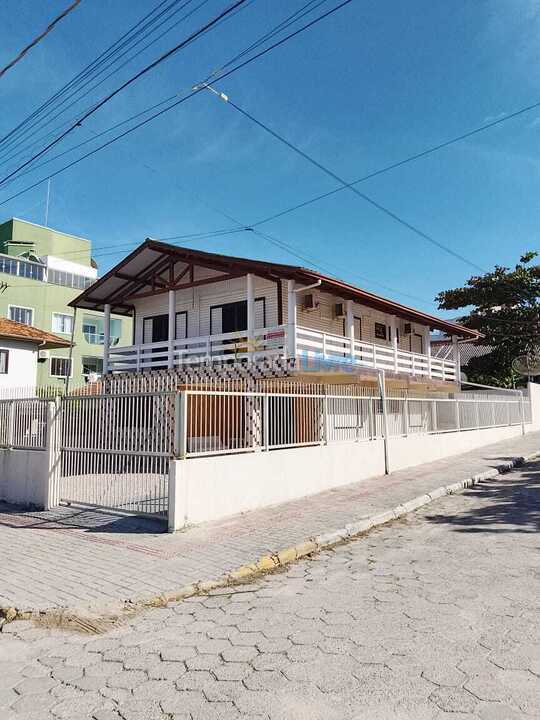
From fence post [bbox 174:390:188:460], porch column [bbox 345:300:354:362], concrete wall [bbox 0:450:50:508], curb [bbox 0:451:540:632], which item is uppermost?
porch column [bbox 345:300:354:362]

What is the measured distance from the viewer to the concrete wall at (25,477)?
9.41 metres

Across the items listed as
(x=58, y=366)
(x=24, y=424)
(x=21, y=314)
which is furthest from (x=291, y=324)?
(x=21, y=314)

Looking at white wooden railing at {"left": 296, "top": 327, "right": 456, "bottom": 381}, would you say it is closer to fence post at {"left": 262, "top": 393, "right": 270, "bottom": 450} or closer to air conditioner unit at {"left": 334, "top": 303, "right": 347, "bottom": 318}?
air conditioner unit at {"left": 334, "top": 303, "right": 347, "bottom": 318}

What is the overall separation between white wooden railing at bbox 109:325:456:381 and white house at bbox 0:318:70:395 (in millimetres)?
4419

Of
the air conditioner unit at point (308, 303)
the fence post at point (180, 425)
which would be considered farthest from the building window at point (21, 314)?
the fence post at point (180, 425)

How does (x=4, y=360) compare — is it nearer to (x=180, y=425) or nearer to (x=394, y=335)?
(x=394, y=335)

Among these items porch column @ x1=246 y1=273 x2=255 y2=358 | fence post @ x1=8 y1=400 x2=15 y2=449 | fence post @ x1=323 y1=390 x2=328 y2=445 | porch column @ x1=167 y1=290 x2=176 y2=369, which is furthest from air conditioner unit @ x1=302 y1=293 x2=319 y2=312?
fence post @ x1=8 y1=400 x2=15 y2=449

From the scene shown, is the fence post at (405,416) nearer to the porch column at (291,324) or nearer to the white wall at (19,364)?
the porch column at (291,324)

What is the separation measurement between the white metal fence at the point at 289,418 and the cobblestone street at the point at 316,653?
2.87 metres

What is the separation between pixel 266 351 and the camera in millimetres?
16188

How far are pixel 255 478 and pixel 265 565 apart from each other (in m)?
2.85

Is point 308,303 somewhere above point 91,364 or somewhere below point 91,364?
below

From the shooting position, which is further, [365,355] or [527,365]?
[527,365]

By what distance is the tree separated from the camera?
28219mm
